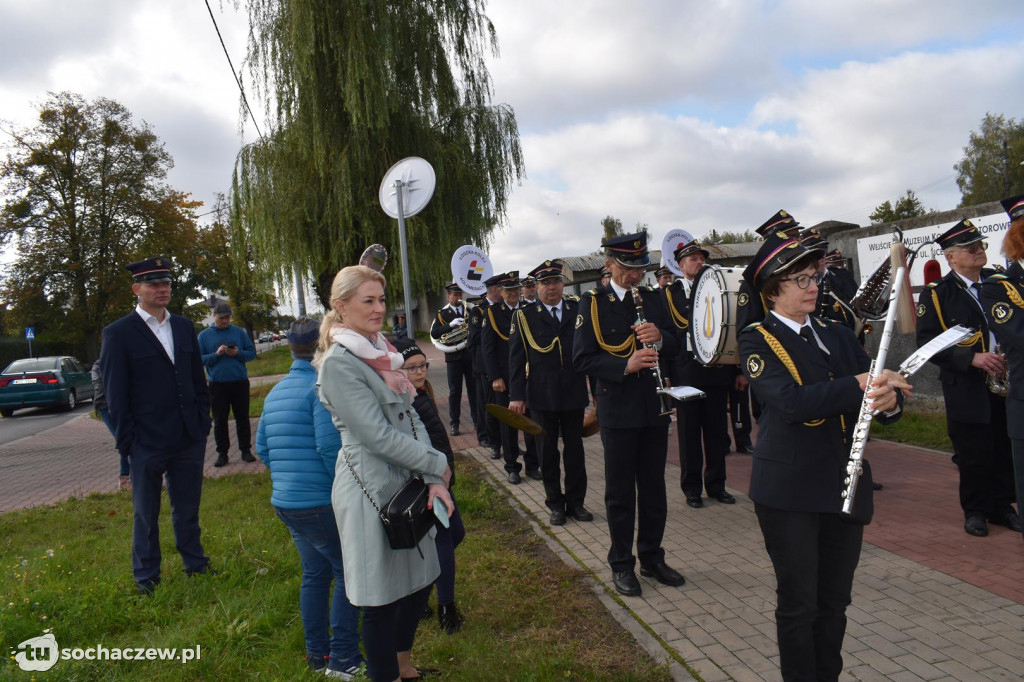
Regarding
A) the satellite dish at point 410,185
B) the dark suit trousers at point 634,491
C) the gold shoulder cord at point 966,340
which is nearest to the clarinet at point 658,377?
the dark suit trousers at point 634,491

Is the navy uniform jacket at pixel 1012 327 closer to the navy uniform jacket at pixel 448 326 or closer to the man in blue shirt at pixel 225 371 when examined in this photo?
the navy uniform jacket at pixel 448 326

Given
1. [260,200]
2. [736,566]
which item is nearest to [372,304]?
[736,566]

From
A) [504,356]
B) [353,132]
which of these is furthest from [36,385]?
[504,356]

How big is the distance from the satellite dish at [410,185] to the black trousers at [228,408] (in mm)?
3904

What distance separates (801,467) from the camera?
2797 millimetres

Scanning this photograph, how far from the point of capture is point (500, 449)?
9055 mm

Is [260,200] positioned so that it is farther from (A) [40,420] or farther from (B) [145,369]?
(B) [145,369]

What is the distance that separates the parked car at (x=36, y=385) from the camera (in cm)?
1966

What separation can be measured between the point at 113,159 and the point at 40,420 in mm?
23766

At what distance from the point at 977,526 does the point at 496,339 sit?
472cm

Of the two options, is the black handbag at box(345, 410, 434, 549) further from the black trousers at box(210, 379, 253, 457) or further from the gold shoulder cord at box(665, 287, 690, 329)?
the black trousers at box(210, 379, 253, 457)

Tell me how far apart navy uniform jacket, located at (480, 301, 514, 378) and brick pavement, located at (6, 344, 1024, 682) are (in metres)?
1.44

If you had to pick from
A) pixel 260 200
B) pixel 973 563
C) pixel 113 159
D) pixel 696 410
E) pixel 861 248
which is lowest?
pixel 973 563

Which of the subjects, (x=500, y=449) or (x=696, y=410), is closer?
(x=696, y=410)
